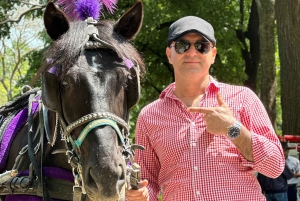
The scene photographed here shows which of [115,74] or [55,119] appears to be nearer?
[115,74]

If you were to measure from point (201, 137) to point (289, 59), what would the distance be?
7.90 metres

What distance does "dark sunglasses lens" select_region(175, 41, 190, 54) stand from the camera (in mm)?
3258

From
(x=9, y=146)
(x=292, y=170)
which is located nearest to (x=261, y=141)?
(x=9, y=146)

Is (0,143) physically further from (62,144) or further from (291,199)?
(291,199)

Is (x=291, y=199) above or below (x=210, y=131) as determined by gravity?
below

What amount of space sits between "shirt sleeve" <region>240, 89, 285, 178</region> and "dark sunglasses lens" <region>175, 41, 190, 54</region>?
19.3 inches

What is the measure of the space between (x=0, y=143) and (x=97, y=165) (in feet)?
4.02

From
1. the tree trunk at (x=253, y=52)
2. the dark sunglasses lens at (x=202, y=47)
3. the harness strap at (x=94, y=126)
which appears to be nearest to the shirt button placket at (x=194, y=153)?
the dark sunglasses lens at (x=202, y=47)

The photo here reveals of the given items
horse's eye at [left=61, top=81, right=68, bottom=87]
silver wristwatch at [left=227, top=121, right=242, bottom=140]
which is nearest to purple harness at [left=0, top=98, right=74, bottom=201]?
horse's eye at [left=61, top=81, right=68, bottom=87]

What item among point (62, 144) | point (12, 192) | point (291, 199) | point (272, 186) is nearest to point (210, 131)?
point (62, 144)

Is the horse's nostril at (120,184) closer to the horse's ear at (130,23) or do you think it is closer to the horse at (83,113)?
the horse at (83,113)

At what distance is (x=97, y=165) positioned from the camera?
226 centimetres

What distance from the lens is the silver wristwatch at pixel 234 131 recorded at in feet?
9.50

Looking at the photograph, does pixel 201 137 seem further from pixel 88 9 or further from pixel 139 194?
pixel 88 9
